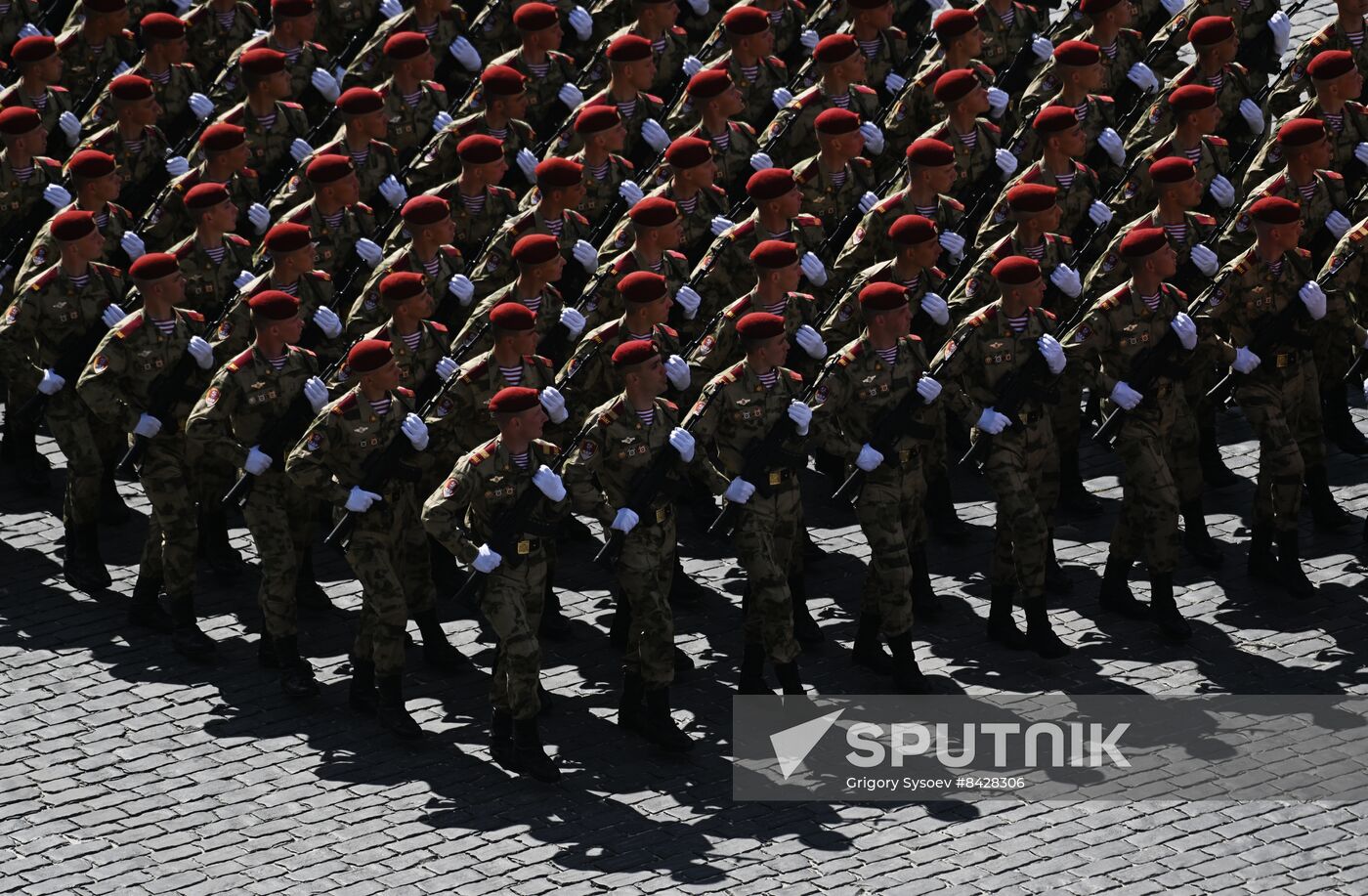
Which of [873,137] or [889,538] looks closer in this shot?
[889,538]

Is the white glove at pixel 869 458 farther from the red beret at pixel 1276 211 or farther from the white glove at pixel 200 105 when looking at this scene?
the white glove at pixel 200 105

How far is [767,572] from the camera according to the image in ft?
48.0

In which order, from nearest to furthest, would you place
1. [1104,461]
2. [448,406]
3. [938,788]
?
[938,788] → [448,406] → [1104,461]

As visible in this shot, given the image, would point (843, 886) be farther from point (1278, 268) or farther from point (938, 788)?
point (1278, 268)

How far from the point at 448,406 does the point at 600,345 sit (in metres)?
0.97

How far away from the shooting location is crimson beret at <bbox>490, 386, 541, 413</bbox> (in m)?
13.9

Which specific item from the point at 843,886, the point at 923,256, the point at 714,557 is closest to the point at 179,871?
the point at 843,886

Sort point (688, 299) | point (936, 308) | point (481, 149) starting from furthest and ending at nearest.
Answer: point (481, 149) < point (688, 299) < point (936, 308)

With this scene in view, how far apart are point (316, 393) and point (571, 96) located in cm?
446

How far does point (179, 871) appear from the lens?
13391mm

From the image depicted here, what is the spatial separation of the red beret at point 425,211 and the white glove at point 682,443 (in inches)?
106

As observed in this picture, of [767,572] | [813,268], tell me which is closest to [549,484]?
[767,572]

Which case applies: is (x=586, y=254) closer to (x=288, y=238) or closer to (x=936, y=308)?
(x=288, y=238)

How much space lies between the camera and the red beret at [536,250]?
615 inches
